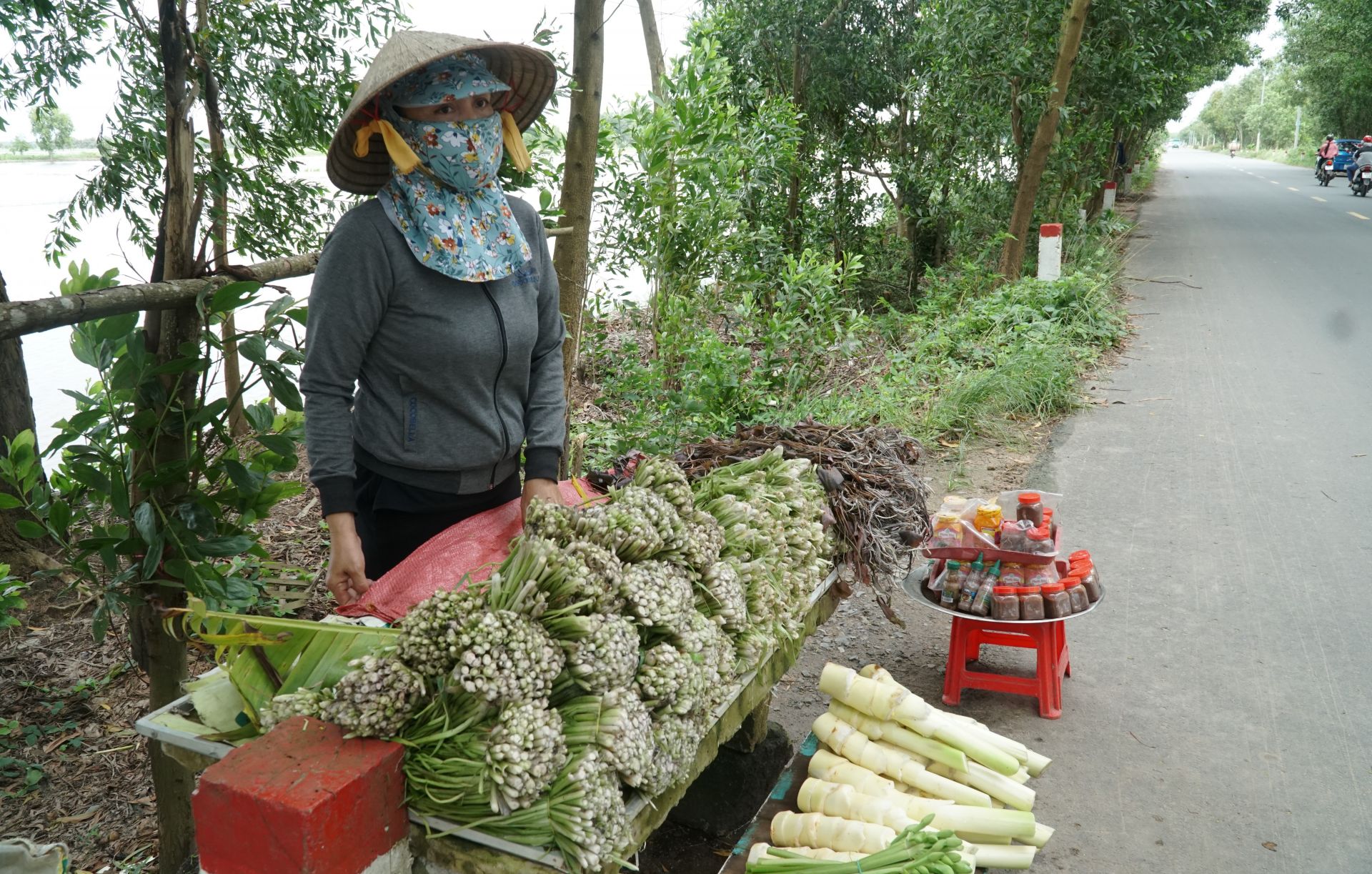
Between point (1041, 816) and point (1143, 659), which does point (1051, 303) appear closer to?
point (1143, 659)

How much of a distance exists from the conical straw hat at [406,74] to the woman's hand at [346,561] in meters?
0.89

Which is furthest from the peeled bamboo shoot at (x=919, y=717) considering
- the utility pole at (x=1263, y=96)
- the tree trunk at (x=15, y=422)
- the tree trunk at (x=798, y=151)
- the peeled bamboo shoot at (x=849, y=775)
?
the utility pole at (x=1263, y=96)

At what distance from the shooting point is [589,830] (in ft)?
5.52

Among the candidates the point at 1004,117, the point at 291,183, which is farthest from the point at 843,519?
the point at 1004,117

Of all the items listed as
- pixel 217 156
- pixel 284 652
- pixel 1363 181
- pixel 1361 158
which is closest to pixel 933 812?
pixel 284 652

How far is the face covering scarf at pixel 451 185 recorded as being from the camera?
236 centimetres

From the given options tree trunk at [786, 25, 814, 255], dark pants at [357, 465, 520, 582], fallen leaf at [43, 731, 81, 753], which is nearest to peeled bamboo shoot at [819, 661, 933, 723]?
dark pants at [357, 465, 520, 582]

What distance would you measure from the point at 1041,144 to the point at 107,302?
1082 cm

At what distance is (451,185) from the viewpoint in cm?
246

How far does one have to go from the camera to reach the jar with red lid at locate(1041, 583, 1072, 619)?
3574mm

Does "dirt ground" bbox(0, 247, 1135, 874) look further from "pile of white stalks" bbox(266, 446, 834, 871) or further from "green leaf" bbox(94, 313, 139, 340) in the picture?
"green leaf" bbox(94, 313, 139, 340)

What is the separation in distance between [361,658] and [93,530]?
→ 3.85ft

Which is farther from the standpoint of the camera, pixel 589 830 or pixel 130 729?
pixel 130 729

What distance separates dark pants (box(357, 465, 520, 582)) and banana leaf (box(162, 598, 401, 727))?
60cm
